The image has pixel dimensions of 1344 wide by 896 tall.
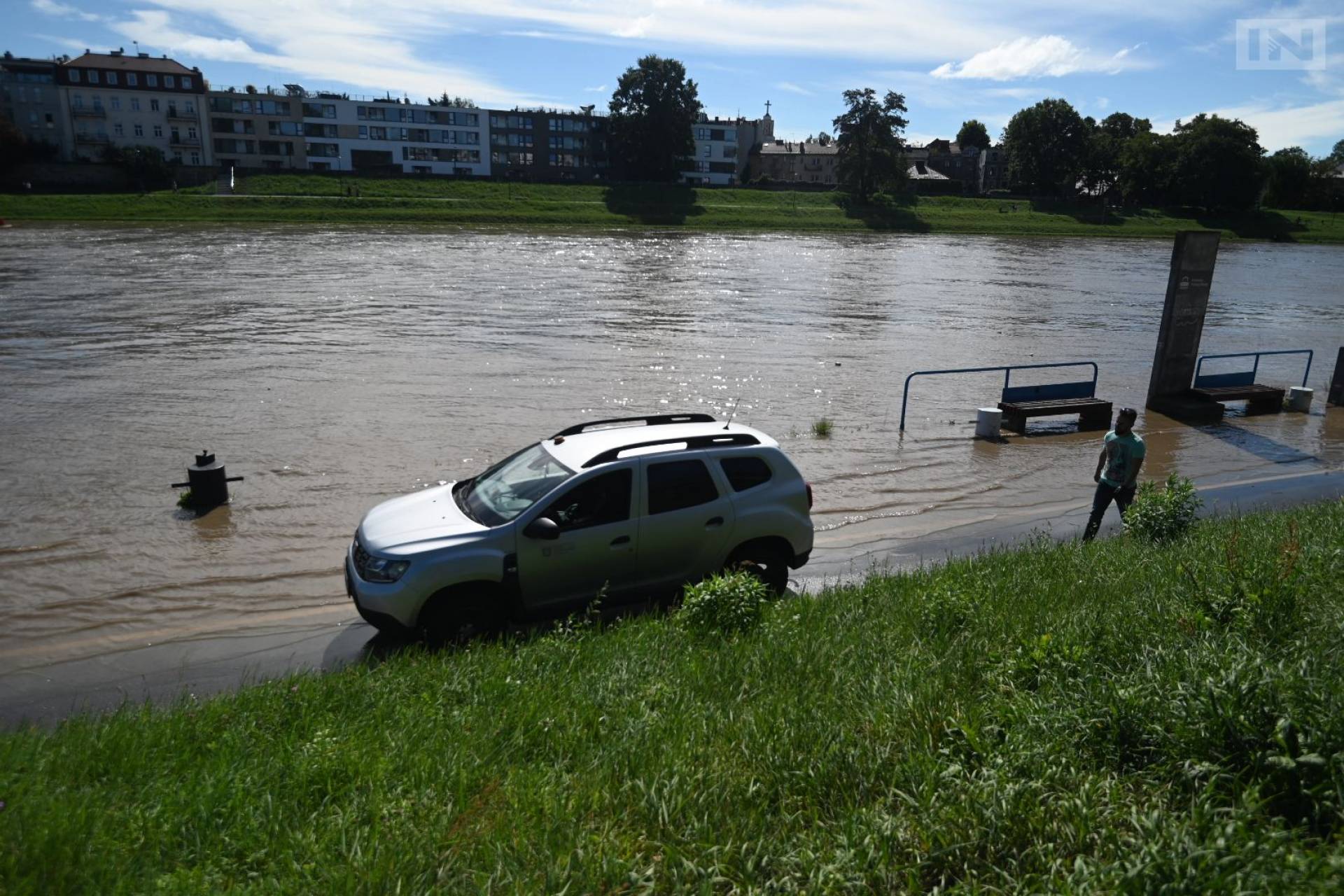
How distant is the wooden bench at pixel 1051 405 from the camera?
17.7 metres

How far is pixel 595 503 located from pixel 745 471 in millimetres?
1556

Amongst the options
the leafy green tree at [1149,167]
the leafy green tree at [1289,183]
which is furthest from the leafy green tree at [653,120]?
the leafy green tree at [1289,183]

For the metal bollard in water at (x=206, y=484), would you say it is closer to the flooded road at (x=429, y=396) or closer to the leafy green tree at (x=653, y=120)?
the flooded road at (x=429, y=396)

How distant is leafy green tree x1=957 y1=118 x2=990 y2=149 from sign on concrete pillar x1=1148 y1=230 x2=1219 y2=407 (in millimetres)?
162763

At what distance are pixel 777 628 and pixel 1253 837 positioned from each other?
3704 millimetres

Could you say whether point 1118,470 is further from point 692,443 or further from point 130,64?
point 130,64

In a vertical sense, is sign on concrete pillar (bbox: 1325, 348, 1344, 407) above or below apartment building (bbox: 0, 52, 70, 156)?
below

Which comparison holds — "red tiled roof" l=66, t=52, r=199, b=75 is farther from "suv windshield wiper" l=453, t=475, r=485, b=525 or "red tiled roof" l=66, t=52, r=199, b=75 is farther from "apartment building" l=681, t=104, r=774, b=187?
"suv windshield wiper" l=453, t=475, r=485, b=525

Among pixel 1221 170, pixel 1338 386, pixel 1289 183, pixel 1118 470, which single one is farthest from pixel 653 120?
pixel 1118 470

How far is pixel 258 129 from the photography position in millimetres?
108562

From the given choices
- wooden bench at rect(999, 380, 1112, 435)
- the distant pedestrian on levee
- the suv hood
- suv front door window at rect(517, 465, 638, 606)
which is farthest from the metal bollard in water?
wooden bench at rect(999, 380, 1112, 435)

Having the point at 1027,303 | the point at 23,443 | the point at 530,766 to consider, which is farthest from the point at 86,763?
the point at 1027,303

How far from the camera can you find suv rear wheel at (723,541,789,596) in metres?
8.83

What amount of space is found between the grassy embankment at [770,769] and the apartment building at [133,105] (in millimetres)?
109924
